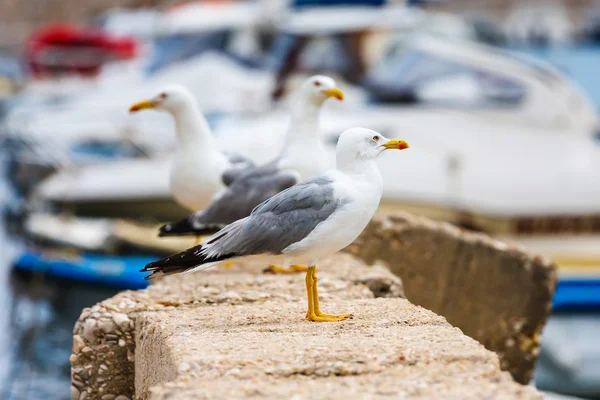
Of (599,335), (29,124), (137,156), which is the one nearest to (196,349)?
(599,335)

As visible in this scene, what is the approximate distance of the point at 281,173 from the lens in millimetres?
5008

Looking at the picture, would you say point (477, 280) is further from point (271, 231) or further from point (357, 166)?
point (271, 231)

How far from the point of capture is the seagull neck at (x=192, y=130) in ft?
17.6

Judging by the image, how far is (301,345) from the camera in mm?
3205

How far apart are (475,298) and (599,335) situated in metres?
4.66

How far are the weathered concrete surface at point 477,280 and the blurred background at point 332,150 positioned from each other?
3794mm

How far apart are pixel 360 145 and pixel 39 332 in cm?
829

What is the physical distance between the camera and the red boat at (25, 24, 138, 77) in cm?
2028

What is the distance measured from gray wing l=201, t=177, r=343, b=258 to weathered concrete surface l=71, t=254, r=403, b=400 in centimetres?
25

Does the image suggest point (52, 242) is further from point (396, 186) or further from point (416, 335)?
point (416, 335)

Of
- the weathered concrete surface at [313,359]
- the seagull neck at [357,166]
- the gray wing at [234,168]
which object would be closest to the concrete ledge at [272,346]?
the weathered concrete surface at [313,359]

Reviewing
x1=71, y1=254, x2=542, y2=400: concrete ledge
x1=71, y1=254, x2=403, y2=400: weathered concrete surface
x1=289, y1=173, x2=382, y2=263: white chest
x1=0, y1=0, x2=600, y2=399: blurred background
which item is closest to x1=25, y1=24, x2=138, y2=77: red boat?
x1=0, y1=0, x2=600, y2=399: blurred background

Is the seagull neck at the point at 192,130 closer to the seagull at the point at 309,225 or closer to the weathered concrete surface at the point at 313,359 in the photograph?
the seagull at the point at 309,225

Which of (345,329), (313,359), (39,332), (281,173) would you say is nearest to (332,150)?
(39,332)
